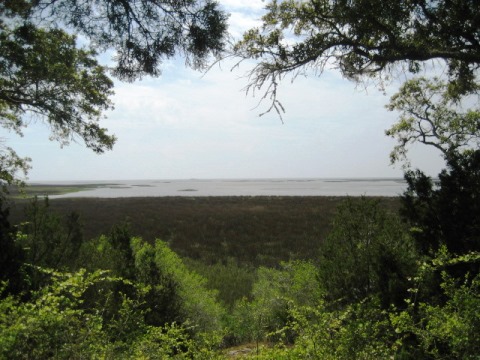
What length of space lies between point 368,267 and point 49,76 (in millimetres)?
11939

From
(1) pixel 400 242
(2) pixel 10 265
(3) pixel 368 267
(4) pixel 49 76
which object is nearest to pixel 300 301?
(3) pixel 368 267

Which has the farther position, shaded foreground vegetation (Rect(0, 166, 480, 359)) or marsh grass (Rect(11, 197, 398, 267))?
marsh grass (Rect(11, 197, 398, 267))

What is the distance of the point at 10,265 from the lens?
4.31m

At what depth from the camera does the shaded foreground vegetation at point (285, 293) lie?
3172 mm

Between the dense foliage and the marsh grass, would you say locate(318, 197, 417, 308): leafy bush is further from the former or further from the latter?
the marsh grass

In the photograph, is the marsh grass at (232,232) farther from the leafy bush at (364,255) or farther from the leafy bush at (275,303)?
the leafy bush at (364,255)

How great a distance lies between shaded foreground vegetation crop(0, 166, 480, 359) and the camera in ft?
10.4

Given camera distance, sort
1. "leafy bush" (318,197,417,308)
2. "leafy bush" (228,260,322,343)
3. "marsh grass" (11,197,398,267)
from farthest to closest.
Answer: "marsh grass" (11,197,398,267) → "leafy bush" (228,260,322,343) → "leafy bush" (318,197,417,308)

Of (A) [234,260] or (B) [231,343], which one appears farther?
(A) [234,260]

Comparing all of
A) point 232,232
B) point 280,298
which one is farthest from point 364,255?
point 232,232

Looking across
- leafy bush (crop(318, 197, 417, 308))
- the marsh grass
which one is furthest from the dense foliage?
the marsh grass

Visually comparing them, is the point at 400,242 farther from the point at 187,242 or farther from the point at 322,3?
the point at 187,242

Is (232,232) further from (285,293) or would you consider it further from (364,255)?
(364,255)

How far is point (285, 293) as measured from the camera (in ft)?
27.7
